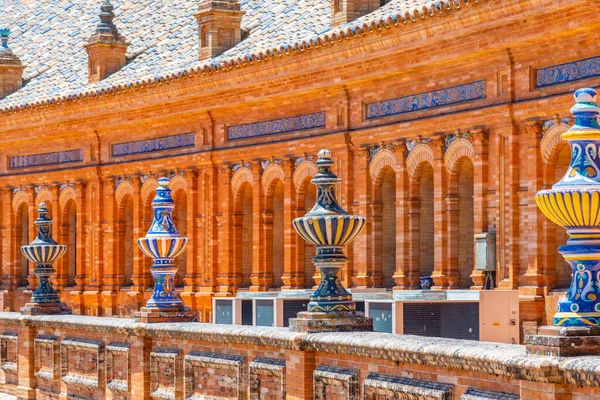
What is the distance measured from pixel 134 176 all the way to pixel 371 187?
352 inches

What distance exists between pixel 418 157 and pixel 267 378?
32.2ft

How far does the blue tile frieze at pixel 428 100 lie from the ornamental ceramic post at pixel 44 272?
5905mm

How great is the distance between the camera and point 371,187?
29.4 m

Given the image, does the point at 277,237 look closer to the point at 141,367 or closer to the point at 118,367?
the point at 118,367

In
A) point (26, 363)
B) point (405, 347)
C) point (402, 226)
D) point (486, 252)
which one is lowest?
point (26, 363)

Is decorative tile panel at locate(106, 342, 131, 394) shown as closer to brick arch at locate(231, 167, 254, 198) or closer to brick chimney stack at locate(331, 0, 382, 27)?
brick chimney stack at locate(331, 0, 382, 27)

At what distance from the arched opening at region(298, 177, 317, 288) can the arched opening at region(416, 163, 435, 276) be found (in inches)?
121

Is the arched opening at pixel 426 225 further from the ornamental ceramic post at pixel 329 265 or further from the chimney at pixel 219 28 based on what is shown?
the ornamental ceramic post at pixel 329 265

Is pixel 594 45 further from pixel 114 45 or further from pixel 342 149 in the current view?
pixel 114 45

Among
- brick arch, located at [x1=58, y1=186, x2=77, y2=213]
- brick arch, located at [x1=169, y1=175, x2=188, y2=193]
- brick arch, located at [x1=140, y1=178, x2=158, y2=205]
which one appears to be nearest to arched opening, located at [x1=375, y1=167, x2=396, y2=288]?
brick arch, located at [x1=169, y1=175, x2=188, y2=193]

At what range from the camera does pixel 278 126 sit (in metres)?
31.7

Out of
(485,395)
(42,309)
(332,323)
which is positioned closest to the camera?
(485,395)

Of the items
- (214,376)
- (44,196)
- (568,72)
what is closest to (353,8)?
(568,72)

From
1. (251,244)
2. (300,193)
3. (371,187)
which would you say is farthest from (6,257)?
(371,187)
